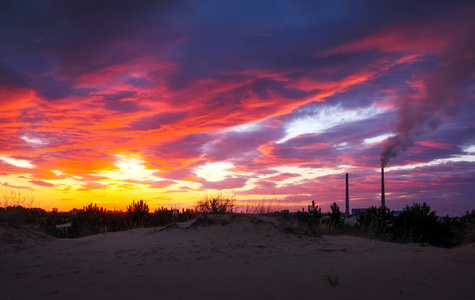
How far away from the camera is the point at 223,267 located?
24.1ft

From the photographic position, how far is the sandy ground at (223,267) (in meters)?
5.58

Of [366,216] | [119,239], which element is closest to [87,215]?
[119,239]

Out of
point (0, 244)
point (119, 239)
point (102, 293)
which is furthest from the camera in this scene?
point (119, 239)

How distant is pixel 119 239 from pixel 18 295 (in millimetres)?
6235

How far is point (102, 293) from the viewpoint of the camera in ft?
18.3

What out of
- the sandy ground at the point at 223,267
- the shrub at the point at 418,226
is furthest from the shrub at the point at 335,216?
the sandy ground at the point at 223,267

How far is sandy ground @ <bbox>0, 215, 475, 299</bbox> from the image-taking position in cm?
558

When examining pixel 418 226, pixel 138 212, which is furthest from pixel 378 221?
pixel 138 212

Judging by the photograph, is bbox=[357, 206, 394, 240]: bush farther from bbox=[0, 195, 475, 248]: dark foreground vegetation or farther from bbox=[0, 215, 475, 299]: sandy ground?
bbox=[0, 215, 475, 299]: sandy ground

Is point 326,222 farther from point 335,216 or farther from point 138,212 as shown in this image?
point 138,212

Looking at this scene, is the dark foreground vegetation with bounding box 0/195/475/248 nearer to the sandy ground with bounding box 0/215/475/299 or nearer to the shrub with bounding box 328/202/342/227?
the shrub with bounding box 328/202/342/227

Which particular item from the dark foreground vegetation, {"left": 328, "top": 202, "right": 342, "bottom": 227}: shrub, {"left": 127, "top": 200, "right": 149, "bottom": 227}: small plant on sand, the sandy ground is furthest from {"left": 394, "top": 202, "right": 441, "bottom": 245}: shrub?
{"left": 127, "top": 200, "right": 149, "bottom": 227}: small plant on sand

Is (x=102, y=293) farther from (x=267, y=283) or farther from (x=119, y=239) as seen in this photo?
(x=119, y=239)

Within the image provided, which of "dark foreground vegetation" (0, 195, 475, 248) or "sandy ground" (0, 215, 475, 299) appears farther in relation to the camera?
"dark foreground vegetation" (0, 195, 475, 248)
